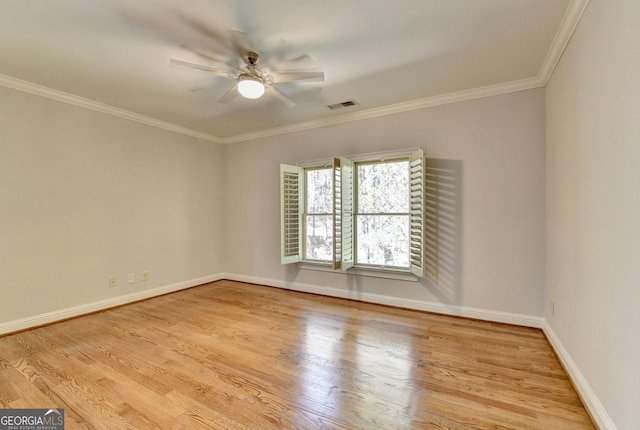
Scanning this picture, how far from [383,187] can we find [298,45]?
6.79 feet

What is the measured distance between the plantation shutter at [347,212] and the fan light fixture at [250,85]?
152 cm

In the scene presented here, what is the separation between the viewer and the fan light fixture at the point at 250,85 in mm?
2336

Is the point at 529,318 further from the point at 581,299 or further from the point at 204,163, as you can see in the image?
the point at 204,163

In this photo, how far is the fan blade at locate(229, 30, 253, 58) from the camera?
213 cm

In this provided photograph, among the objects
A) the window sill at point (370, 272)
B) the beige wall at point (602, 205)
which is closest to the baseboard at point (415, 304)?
the window sill at point (370, 272)

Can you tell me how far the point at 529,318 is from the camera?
2.99 meters

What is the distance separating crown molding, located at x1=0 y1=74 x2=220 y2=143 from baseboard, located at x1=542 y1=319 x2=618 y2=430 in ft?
17.2

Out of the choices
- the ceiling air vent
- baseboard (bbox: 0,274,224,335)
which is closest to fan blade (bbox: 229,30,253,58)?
the ceiling air vent

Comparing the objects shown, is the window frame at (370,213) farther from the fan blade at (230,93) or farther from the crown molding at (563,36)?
the fan blade at (230,93)

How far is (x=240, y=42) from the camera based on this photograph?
7.39ft

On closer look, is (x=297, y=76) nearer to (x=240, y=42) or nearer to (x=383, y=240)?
(x=240, y=42)

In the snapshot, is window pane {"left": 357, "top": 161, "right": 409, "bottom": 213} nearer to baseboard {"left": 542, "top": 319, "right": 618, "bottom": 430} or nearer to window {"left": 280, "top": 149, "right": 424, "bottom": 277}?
window {"left": 280, "top": 149, "right": 424, "bottom": 277}

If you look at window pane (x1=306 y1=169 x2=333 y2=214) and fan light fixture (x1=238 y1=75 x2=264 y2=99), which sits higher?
fan light fixture (x1=238 y1=75 x2=264 y2=99)

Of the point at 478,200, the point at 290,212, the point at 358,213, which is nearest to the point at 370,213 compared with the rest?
the point at 358,213
